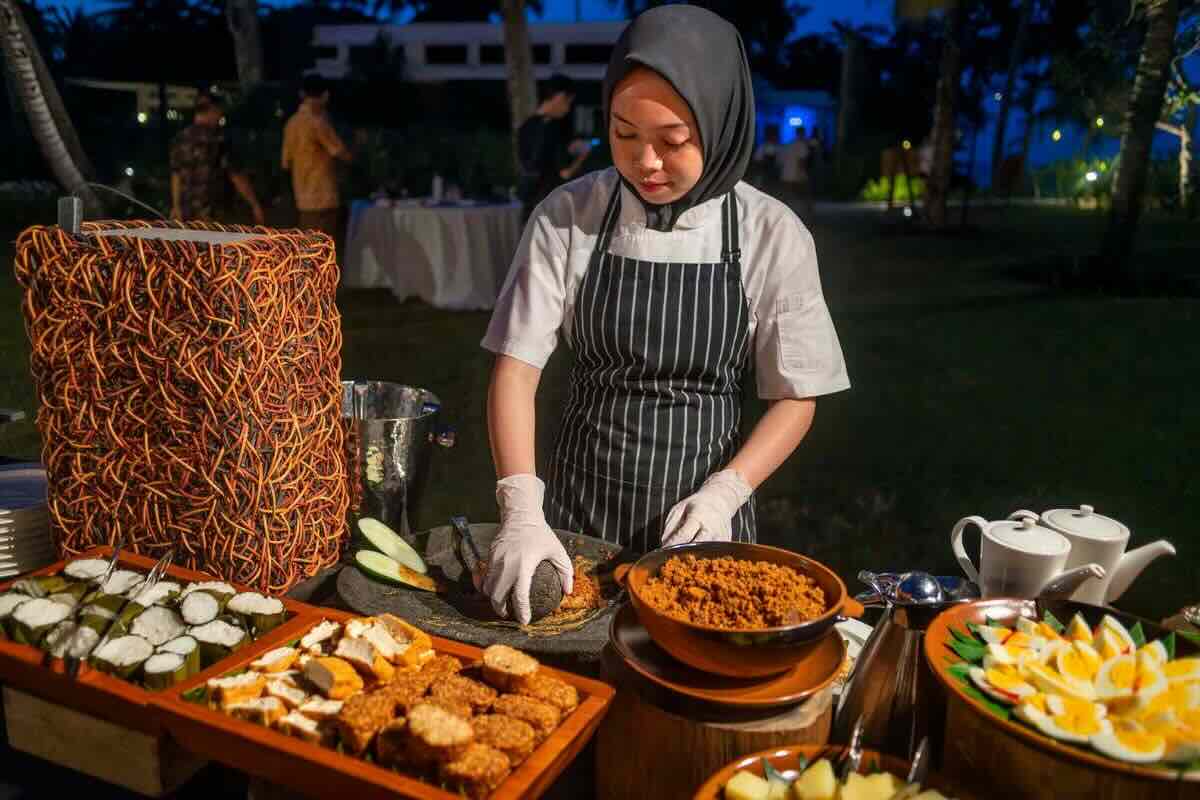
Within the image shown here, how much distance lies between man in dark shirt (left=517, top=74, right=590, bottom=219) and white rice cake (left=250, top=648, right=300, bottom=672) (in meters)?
6.43

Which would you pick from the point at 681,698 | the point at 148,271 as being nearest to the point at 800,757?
the point at 681,698

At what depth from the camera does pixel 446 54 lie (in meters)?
31.2

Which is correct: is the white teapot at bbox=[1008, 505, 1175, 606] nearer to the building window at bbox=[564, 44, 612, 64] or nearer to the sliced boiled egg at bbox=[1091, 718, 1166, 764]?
the sliced boiled egg at bbox=[1091, 718, 1166, 764]

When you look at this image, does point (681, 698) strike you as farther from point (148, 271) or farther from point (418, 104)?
point (418, 104)

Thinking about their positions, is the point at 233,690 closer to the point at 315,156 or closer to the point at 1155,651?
the point at 1155,651

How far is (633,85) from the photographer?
64.1 inches

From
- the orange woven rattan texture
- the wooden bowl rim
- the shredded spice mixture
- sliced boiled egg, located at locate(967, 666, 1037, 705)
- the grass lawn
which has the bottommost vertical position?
the grass lawn

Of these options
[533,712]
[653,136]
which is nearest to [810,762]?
[533,712]

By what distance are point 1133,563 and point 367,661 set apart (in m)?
1.24

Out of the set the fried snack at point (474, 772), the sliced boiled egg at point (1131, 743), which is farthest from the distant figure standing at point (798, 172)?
the fried snack at point (474, 772)

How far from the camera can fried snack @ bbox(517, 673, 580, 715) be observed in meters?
1.21

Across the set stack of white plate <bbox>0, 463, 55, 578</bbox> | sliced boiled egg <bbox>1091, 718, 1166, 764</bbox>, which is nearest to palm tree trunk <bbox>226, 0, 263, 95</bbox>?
stack of white plate <bbox>0, 463, 55, 578</bbox>

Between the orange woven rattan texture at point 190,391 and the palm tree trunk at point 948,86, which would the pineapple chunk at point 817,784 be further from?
the palm tree trunk at point 948,86

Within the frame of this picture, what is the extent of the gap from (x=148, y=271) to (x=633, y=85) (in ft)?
2.71
